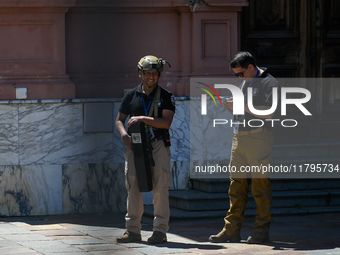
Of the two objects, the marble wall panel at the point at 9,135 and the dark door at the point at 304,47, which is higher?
the dark door at the point at 304,47

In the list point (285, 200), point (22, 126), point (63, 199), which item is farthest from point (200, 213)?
point (22, 126)

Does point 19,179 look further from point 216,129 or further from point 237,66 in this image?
point 237,66

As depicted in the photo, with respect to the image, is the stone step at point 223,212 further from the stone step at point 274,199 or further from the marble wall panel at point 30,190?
the marble wall panel at point 30,190

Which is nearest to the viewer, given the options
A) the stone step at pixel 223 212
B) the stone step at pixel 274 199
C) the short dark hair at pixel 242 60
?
the short dark hair at pixel 242 60

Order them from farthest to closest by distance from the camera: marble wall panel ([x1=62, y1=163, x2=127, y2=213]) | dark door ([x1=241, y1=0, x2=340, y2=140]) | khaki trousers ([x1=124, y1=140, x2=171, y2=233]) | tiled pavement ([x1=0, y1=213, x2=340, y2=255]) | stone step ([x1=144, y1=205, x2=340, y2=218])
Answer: dark door ([x1=241, y1=0, x2=340, y2=140]) → marble wall panel ([x1=62, y1=163, x2=127, y2=213]) → stone step ([x1=144, y1=205, x2=340, y2=218]) → khaki trousers ([x1=124, y1=140, x2=171, y2=233]) → tiled pavement ([x1=0, y1=213, x2=340, y2=255])

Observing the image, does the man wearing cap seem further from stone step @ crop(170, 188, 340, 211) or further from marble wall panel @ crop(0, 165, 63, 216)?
marble wall panel @ crop(0, 165, 63, 216)

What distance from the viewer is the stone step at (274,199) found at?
26.2 ft

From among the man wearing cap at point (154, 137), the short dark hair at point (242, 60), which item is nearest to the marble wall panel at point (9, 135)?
the man wearing cap at point (154, 137)

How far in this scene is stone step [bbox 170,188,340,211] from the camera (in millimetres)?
7996

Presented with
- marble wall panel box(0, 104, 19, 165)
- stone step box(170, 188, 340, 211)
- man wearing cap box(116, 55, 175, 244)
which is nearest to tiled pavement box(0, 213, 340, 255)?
man wearing cap box(116, 55, 175, 244)

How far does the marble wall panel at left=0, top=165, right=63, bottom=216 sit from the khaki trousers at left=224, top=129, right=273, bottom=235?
8.86 feet

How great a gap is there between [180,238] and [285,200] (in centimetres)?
202

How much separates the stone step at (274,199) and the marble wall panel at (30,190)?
1.27m

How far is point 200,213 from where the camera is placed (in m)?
7.83
